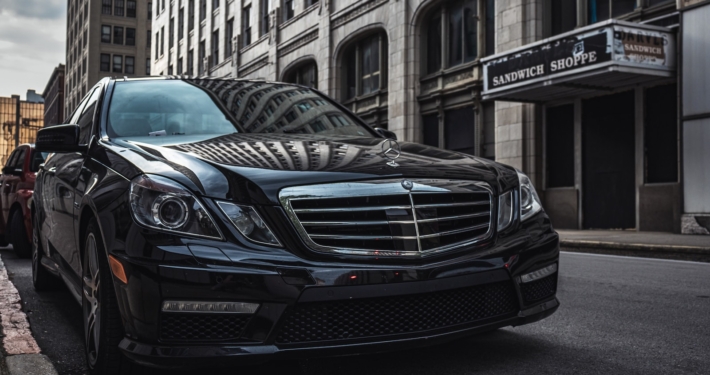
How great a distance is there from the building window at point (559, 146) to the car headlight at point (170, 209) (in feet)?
56.5

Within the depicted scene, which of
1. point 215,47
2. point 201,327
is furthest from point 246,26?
point 201,327

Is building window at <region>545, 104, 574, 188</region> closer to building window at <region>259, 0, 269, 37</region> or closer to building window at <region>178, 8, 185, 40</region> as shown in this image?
building window at <region>259, 0, 269, 37</region>

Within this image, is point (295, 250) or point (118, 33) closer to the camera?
point (295, 250)

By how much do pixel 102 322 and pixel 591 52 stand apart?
14.1 m

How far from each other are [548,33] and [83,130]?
16.9 metres

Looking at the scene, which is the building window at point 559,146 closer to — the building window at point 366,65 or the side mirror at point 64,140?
the building window at point 366,65

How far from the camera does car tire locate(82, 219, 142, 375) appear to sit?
10.3ft

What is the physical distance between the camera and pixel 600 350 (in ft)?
13.1

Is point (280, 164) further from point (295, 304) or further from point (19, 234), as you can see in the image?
point (19, 234)

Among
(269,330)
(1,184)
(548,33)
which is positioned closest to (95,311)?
(269,330)

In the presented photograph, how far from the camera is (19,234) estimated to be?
919cm

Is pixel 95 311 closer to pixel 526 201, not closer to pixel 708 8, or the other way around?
pixel 526 201

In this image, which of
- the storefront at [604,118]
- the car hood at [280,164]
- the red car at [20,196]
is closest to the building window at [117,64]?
the storefront at [604,118]

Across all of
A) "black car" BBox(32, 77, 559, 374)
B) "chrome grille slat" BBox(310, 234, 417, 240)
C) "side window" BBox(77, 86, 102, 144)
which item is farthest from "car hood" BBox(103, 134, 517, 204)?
"side window" BBox(77, 86, 102, 144)
